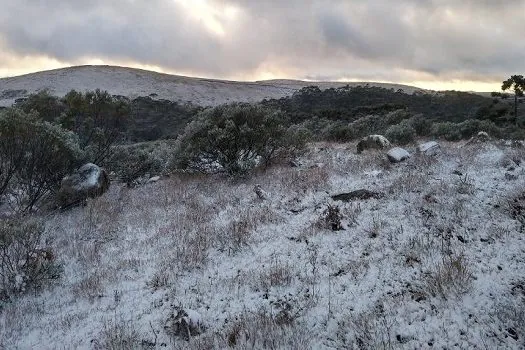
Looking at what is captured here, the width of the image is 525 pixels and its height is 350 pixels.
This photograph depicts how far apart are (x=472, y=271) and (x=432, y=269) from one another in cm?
41

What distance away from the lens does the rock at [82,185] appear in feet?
33.8

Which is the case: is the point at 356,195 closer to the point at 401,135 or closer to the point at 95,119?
the point at 401,135

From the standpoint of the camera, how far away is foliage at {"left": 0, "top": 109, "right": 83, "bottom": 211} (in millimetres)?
9867

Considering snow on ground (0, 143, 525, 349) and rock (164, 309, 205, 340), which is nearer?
snow on ground (0, 143, 525, 349)

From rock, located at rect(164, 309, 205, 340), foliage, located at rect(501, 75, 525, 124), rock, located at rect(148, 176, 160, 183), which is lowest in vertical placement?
rock, located at rect(164, 309, 205, 340)

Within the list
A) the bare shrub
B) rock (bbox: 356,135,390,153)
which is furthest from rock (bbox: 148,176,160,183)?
the bare shrub

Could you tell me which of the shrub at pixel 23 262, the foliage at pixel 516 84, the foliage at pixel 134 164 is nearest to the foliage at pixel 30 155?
the foliage at pixel 134 164

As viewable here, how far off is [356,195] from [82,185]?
7.22 m

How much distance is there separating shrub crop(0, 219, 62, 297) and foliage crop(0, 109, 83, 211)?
4019 mm

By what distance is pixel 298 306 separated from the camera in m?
4.52

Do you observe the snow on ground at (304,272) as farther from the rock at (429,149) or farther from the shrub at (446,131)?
the shrub at (446,131)

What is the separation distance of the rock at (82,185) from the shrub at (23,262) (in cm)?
398

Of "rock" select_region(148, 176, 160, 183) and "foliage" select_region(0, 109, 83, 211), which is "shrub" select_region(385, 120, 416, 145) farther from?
"foliage" select_region(0, 109, 83, 211)

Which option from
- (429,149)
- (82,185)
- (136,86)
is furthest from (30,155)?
(136,86)
